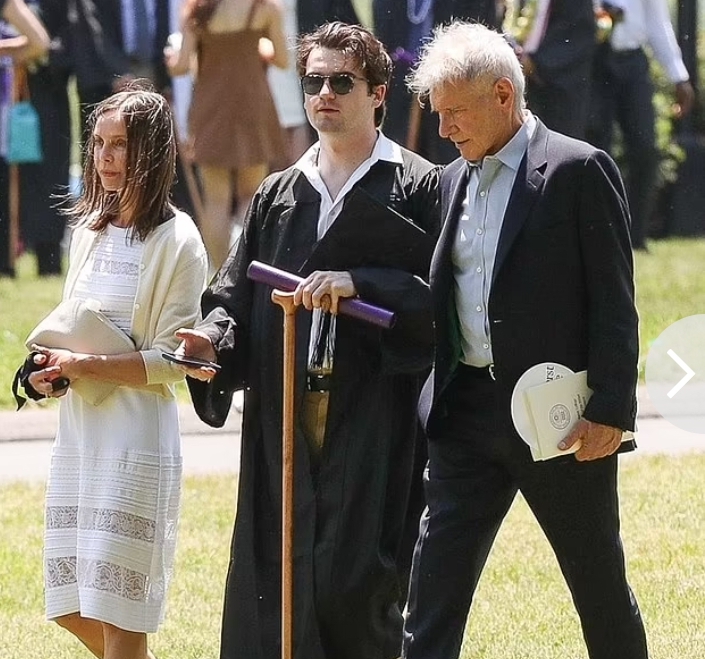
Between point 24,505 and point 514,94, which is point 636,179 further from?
point 514,94

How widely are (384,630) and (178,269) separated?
1.17 meters

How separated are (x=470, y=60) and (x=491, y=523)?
3.96 feet

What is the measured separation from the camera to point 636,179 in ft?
40.6

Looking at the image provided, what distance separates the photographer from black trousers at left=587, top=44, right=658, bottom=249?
11.8 meters

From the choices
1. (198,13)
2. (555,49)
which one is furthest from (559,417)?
(555,49)

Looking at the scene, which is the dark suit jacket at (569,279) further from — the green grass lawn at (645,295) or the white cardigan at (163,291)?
the green grass lawn at (645,295)

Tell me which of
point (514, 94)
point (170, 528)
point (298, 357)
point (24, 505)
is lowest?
point (24, 505)

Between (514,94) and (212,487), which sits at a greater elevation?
(514,94)

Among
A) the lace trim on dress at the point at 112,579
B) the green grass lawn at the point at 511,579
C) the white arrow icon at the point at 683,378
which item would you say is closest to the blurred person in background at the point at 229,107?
the white arrow icon at the point at 683,378

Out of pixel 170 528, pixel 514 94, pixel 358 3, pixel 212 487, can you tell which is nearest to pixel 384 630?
pixel 170 528

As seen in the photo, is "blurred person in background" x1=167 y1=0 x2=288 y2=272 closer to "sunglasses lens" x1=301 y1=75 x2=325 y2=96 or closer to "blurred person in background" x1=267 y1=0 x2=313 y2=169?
"blurred person in background" x1=267 y1=0 x2=313 y2=169

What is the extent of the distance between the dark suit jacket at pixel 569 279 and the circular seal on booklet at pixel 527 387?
0.08 ft

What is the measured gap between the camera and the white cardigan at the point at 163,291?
4.73 m

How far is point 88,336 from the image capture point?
4.70 meters
